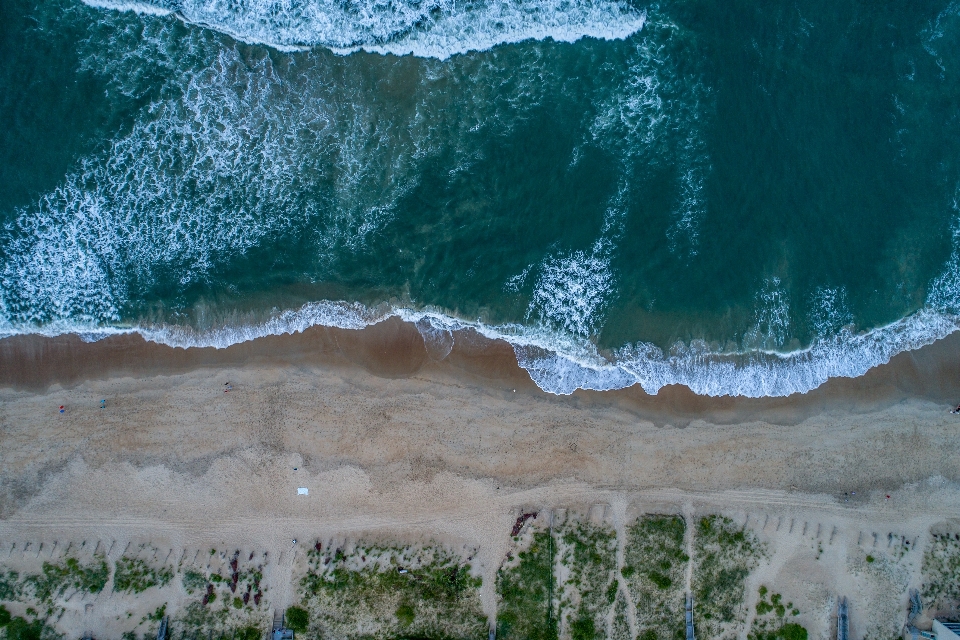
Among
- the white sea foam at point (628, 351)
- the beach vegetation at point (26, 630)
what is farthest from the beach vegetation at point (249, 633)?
the white sea foam at point (628, 351)

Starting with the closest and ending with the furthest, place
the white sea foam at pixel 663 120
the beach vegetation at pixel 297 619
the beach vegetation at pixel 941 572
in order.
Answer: the beach vegetation at pixel 297 619 < the beach vegetation at pixel 941 572 < the white sea foam at pixel 663 120

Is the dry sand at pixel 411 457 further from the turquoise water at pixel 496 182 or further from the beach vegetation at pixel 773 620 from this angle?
the turquoise water at pixel 496 182

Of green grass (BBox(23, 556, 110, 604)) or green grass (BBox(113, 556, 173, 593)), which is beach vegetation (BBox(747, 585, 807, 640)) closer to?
green grass (BBox(113, 556, 173, 593))

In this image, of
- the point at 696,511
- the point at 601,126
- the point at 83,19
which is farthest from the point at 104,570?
the point at 601,126

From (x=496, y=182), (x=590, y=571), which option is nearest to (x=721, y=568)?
(x=590, y=571)

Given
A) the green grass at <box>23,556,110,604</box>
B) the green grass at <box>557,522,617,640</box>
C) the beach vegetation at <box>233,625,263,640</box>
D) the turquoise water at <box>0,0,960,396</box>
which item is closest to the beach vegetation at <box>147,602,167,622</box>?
the green grass at <box>23,556,110,604</box>

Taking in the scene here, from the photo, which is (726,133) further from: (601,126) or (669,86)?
(601,126)
